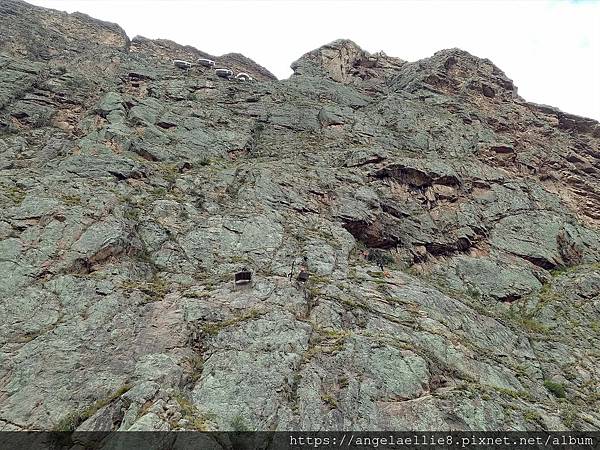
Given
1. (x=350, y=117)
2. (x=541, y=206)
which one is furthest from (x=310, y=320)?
(x=350, y=117)

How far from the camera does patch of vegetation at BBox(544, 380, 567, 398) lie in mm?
20156

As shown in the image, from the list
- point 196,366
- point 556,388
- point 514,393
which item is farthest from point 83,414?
point 556,388

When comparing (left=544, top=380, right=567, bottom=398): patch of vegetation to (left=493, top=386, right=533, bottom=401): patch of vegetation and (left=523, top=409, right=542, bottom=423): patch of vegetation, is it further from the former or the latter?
(left=523, top=409, right=542, bottom=423): patch of vegetation

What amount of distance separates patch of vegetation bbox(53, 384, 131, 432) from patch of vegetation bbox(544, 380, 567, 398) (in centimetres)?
1810

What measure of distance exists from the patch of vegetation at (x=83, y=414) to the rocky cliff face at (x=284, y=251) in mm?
59

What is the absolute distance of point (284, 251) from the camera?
24672 mm

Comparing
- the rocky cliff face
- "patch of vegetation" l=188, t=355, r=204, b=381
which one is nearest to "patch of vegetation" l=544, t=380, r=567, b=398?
the rocky cliff face

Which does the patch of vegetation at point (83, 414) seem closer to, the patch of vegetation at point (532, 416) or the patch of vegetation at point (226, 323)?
the patch of vegetation at point (226, 323)

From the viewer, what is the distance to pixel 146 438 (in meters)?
13.0

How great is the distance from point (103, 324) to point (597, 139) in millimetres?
53265

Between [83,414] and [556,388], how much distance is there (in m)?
19.5

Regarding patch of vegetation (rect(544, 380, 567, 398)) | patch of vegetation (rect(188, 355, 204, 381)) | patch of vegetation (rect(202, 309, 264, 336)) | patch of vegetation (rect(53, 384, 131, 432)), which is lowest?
patch of vegetation (rect(544, 380, 567, 398))

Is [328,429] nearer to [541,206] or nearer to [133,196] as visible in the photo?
[133,196]

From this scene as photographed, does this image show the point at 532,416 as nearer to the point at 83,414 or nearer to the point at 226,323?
the point at 226,323
